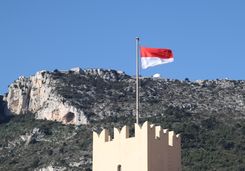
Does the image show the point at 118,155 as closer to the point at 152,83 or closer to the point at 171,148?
the point at 171,148

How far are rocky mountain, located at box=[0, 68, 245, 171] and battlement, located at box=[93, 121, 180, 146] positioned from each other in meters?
67.3

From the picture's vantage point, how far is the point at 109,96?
452ft

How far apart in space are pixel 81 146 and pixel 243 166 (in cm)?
2574

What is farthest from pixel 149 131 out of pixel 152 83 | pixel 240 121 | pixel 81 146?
pixel 152 83

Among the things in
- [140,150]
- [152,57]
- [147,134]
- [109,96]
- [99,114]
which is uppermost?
[109,96]

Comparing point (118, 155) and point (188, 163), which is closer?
point (118, 155)

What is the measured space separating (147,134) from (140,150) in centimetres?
76

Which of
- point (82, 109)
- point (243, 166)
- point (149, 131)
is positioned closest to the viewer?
point (149, 131)

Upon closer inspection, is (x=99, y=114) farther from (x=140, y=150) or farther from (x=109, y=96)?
(x=140, y=150)

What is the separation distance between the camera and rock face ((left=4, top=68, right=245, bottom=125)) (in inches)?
5256

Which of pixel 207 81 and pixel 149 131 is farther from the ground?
pixel 207 81

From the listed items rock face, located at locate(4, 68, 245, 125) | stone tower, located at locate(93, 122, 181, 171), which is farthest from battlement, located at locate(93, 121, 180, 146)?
rock face, located at locate(4, 68, 245, 125)

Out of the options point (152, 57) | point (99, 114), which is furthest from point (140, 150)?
point (99, 114)

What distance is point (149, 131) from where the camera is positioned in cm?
4028
